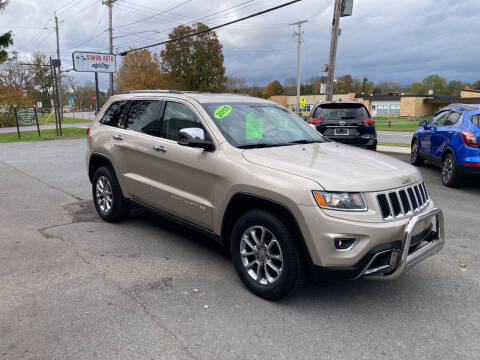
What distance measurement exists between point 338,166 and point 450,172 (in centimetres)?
588

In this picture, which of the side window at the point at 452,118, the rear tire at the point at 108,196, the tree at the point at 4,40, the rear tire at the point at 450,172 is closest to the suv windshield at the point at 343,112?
the side window at the point at 452,118

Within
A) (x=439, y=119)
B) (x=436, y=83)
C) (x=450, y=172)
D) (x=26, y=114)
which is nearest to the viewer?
(x=450, y=172)

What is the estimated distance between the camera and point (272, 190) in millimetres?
3270

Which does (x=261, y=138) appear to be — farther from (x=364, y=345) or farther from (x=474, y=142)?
(x=474, y=142)

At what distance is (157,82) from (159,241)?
164ft

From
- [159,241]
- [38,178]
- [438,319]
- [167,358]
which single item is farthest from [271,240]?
[38,178]

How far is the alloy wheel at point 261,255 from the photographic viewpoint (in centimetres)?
339

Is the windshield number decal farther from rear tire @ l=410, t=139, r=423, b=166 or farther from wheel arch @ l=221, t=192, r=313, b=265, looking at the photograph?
rear tire @ l=410, t=139, r=423, b=166

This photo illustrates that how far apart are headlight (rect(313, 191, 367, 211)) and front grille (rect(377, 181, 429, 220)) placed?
181 mm

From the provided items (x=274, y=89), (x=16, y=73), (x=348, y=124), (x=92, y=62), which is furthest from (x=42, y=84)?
(x=348, y=124)

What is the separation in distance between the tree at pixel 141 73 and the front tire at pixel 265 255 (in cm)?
4999

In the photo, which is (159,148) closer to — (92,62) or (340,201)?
(340,201)

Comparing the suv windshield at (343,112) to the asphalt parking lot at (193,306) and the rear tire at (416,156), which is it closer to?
the rear tire at (416,156)

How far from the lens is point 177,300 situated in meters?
3.53
